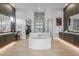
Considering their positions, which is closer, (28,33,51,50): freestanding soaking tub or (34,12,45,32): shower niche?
(34,12,45,32): shower niche

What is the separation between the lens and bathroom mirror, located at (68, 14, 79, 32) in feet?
20.6

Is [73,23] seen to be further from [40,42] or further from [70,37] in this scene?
[40,42]

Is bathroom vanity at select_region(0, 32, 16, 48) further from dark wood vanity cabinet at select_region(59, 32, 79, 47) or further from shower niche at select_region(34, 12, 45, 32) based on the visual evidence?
dark wood vanity cabinet at select_region(59, 32, 79, 47)

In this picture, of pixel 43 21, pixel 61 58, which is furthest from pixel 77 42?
pixel 61 58

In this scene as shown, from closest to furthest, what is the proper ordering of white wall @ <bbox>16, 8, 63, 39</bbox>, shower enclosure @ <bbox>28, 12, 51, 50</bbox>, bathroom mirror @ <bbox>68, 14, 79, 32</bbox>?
white wall @ <bbox>16, 8, 63, 39</bbox> < shower enclosure @ <bbox>28, 12, 51, 50</bbox> < bathroom mirror @ <bbox>68, 14, 79, 32</bbox>

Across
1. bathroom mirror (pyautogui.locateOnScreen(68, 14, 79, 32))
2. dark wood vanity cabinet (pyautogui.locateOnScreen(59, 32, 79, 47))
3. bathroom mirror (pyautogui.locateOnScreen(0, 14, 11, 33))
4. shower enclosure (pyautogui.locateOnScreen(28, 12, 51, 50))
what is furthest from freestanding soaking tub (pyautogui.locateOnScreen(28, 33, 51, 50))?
bathroom mirror (pyautogui.locateOnScreen(68, 14, 79, 32))

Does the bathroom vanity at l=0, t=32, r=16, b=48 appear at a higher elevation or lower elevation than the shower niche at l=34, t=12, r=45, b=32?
lower

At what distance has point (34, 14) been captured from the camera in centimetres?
615

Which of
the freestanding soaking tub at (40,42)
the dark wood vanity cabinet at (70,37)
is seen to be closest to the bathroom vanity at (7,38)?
the freestanding soaking tub at (40,42)

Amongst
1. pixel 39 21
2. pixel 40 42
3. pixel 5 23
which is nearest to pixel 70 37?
pixel 40 42

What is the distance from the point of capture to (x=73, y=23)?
6664 mm

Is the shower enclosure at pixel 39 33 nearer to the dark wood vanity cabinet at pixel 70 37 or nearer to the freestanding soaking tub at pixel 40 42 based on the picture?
the freestanding soaking tub at pixel 40 42

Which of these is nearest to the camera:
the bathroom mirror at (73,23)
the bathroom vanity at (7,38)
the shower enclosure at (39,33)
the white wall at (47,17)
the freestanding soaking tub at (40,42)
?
the bathroom vanity at (7,38)

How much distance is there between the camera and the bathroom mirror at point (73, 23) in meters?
6.29
